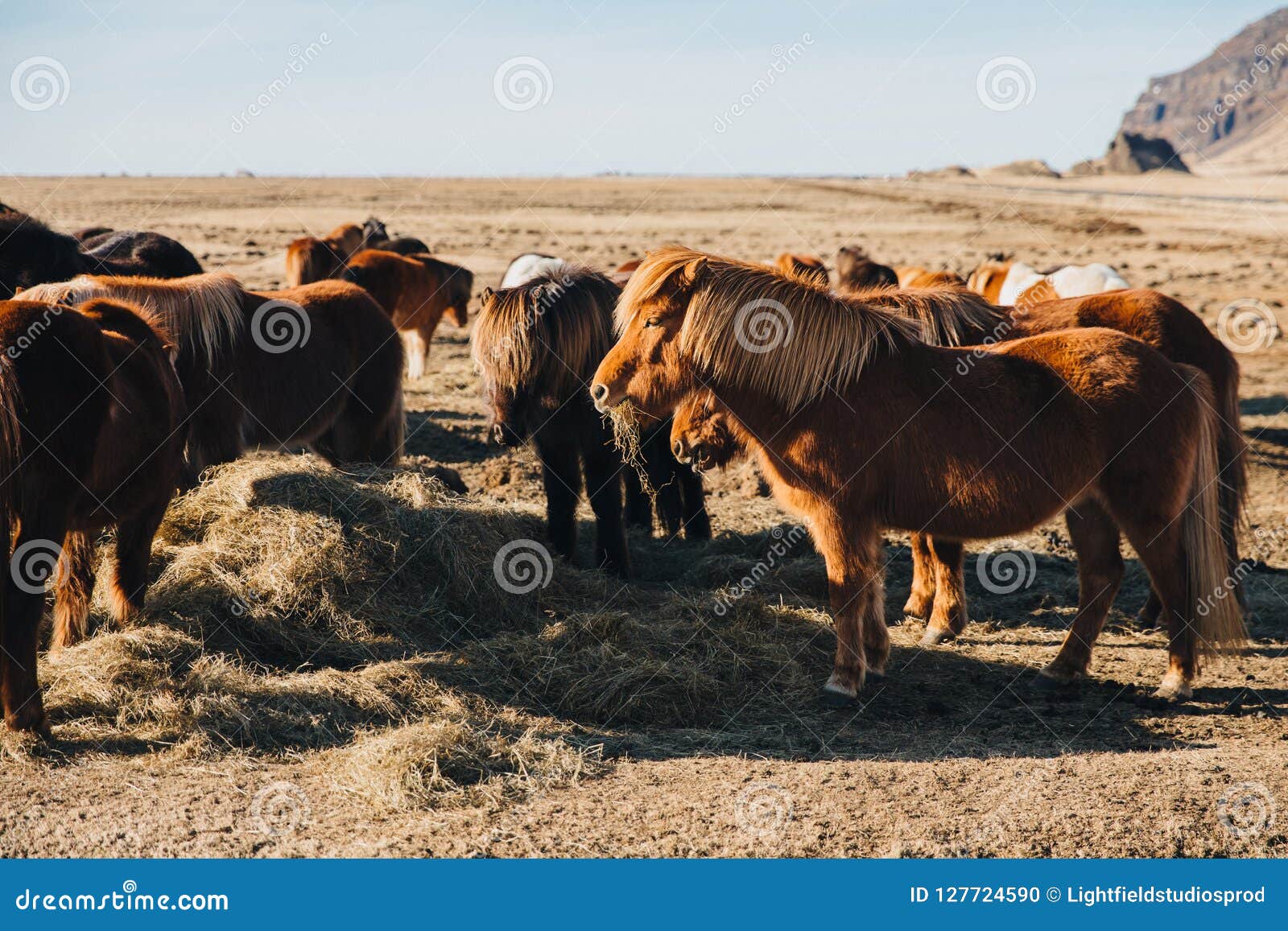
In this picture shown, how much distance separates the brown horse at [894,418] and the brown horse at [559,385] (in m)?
1.17

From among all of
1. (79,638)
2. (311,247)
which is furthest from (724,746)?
(311,247)

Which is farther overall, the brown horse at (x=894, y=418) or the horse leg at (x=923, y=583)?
the horse leg at (x=923, y=583)

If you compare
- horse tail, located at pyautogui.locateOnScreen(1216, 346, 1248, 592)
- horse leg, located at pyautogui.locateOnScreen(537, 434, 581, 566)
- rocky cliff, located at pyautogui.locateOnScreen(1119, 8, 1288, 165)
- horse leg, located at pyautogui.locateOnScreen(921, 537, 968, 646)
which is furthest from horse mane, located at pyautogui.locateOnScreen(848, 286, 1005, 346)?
rocky cliff, located at pyautogui.locateOnScreen(1119, 8, 1288, 165)

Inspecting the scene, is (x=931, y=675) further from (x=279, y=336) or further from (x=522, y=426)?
(x=279, y=336)

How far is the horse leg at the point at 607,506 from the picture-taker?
6.23 m

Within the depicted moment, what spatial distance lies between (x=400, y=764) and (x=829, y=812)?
5.05 feet

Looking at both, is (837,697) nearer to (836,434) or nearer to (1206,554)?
(836,434)

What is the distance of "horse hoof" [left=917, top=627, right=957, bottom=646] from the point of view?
5695mm

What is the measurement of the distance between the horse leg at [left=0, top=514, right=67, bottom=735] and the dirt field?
11 cm

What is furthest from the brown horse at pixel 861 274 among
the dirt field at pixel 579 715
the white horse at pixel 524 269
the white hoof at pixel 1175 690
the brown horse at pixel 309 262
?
the brown horse at pixel 309 262
